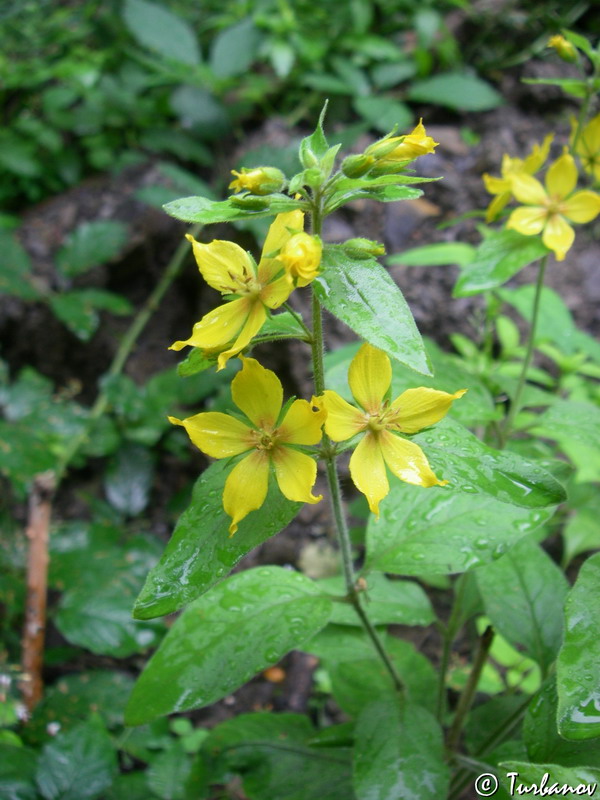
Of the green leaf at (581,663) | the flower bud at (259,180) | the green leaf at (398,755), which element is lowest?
the green leaf at (398,755)

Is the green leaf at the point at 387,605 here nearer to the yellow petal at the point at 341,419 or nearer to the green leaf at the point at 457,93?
the yellow petal at the point at 341,419

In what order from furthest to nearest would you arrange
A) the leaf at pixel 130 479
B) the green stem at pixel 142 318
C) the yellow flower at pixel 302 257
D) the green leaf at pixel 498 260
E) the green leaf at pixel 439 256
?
1. the green stem at pixel 142 318
2. the leaf at pixel 130 479
3. the green leaf at pixel 439 256
4. the green leaf at pixel 498 260
5. the yellow flower at pixel 302 257

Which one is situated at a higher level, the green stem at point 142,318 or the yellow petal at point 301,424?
the yellow petal at point 301,424

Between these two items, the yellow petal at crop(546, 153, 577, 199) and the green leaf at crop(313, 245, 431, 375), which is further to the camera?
the yellow petal at crop(546, 153, 577, 199)

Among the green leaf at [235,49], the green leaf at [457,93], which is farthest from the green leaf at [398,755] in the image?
the green leaf at [235,49]

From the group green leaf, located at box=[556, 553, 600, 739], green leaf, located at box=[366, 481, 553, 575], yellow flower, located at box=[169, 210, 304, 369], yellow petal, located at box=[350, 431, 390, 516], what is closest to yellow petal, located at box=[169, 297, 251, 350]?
yellow flower, located at box=[169, 210, 304, 369]

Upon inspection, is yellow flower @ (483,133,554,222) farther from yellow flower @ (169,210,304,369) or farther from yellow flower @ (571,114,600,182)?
yellow flower @ (169,210,304,369)

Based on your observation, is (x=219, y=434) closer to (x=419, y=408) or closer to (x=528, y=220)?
(x=419, y=408)
